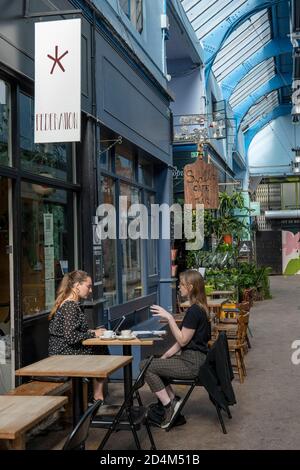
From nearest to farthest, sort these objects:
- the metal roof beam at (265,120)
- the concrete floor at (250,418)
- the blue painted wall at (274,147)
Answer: the concrete floor at (250,418)
the metal roof beam at (265,120)
the blue painted wall at (274,147)

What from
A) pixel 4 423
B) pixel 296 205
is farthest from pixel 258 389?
pixel 296 205

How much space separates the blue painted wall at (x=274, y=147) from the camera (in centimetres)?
3384

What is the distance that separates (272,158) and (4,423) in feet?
106

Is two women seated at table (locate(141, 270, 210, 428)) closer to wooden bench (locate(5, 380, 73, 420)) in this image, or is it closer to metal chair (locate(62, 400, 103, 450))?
wooden bench (locate(5, 380, 73, 420))

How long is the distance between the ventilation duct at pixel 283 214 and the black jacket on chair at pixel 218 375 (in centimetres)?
2752

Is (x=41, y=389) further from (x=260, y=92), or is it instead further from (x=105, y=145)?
(x=260, y=92)

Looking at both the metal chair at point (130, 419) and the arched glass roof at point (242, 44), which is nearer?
the metal chair at point (130, 419)

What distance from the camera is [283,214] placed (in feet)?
106

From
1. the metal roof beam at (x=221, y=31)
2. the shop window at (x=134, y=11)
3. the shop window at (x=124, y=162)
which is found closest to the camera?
the shop window at (x=124, y=162)

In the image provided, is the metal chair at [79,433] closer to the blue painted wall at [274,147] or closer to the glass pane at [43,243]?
the glass pane at [43,243]

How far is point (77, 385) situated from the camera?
4879 mm

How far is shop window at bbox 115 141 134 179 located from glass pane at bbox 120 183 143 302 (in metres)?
0.22

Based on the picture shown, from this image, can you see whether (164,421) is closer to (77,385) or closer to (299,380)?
(77,385)

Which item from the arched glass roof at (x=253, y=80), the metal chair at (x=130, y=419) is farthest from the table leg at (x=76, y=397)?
the arched glass roof at (x=253, y=80)
